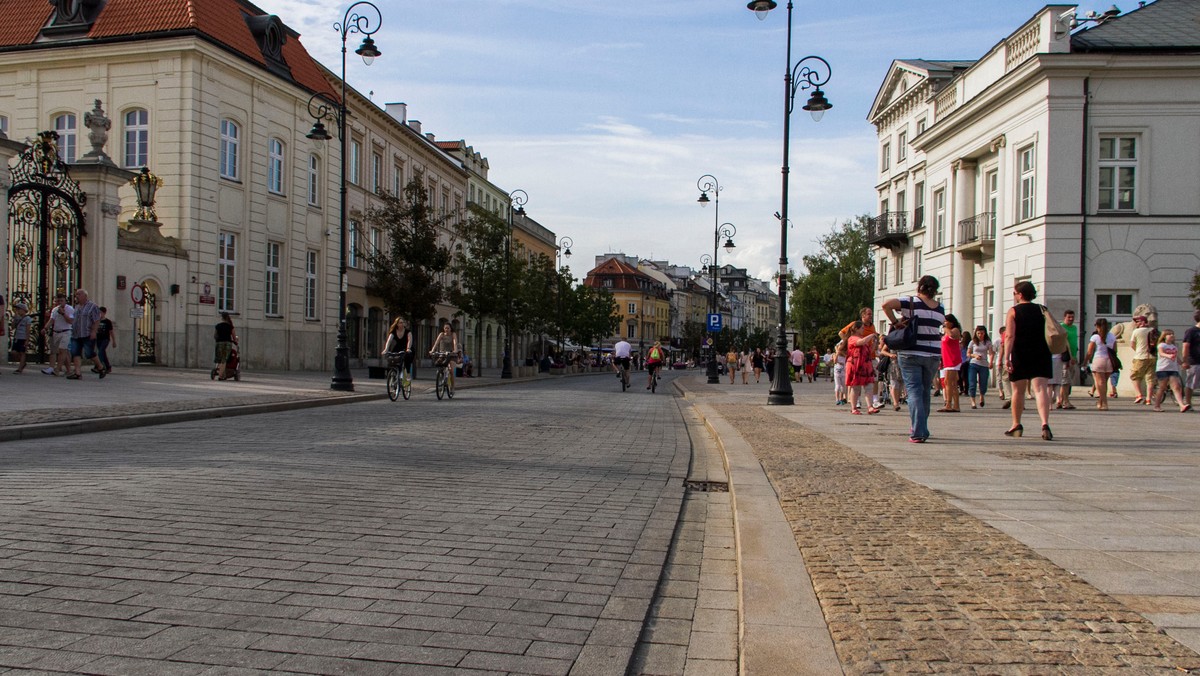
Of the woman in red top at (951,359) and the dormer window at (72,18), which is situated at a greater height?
the dormer window at (72,18)

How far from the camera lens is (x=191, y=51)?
31.2m

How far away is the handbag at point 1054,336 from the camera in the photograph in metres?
10.9

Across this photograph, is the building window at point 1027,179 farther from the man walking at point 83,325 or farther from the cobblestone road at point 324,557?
the man walking at point 83,325

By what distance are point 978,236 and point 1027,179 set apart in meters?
4.01

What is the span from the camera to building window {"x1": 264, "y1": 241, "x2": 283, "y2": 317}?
1432 inches

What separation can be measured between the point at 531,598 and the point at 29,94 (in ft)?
118

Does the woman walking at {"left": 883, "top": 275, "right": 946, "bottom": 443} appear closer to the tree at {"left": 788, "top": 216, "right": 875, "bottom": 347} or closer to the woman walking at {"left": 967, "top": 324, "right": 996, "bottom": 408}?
the woman walking at {"left": 967, "top": 324, "right": 996, "bottom": 408}

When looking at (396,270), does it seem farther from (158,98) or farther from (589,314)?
(589,314)

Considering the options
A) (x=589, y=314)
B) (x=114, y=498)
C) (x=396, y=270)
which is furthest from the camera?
(x=589, y=314)

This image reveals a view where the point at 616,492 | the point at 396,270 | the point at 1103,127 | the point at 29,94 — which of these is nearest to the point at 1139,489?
the point at 616,492

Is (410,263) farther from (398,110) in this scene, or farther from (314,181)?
(398,110)

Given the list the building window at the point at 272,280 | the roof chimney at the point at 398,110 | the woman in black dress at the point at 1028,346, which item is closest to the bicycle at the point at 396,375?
the woman in black dress at the point at 1028,346

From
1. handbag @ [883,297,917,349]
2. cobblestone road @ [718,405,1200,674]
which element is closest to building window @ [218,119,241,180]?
handbag @ [883,297,917,349]

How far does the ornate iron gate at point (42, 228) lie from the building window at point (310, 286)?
49.8 feet
